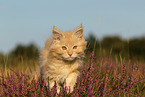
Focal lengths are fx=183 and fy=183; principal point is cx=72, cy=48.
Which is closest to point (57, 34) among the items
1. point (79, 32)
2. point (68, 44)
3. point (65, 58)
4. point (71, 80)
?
point (68, 44)

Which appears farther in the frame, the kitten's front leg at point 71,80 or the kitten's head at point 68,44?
the kitten's front leg at point 71,80

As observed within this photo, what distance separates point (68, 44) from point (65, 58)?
30 centimetres

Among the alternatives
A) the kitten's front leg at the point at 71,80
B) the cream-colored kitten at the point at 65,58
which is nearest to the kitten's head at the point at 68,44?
the cream-colored kitten at the point at 65,58

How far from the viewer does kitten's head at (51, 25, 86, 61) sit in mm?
3344

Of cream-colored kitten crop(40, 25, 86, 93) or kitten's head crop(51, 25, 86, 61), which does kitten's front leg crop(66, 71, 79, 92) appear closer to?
cream-colored kitten crop(40, 25, 86, 93)

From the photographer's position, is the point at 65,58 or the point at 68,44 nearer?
the point at 65,58

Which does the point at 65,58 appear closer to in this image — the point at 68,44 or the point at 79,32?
the point at 68,44

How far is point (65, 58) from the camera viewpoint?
10.9 ft

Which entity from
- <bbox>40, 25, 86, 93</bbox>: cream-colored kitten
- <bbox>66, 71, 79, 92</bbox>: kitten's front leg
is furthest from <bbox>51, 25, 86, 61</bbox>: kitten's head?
<bbox>66, 71, 79, 92</bbox>: kitten's front leg

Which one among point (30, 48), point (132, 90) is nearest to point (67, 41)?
point (132, 90)

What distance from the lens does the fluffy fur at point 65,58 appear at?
3.43 m

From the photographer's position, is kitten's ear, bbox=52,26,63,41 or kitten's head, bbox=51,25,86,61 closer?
kitten's head, bbox=51,25,86,61

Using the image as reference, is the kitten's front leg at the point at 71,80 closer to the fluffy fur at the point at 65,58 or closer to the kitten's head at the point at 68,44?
the fluffy fur at the point at 65,58

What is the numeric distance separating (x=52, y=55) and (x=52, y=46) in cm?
17
